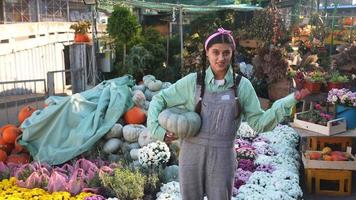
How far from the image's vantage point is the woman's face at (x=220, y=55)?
110 inches

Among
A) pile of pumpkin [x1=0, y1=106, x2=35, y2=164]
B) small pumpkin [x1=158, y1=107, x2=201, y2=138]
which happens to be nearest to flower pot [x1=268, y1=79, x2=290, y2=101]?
pile of pumpkin [x1=0, y1=106, x2=35, y2=164]

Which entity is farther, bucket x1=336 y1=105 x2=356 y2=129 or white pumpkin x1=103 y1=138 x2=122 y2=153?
white pumpkin x1=103 y1=138 x2=122 y2=153

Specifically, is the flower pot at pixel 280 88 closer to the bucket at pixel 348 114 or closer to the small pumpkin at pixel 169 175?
the bucket at pixel 348 114

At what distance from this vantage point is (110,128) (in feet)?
20.7

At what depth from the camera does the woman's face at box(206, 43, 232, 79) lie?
9.14ft

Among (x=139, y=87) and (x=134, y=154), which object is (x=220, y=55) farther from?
(x=139, y=87)

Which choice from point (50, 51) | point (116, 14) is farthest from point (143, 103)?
point (50, 51)

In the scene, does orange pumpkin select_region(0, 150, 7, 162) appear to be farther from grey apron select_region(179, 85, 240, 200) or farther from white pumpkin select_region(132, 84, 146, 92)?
grey apron select_region(179, 85, 240, 200)

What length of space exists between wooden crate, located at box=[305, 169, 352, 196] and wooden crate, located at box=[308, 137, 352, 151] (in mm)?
482

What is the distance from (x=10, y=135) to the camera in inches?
257

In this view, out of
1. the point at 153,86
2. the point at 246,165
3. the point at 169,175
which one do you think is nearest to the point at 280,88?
the point at 153,86

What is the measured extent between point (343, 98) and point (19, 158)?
4471 millimetres

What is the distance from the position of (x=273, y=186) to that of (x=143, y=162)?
5.06 ft

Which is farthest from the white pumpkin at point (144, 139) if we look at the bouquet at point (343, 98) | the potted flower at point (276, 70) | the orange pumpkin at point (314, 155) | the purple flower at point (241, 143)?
the potted flower at point (276, 70)
